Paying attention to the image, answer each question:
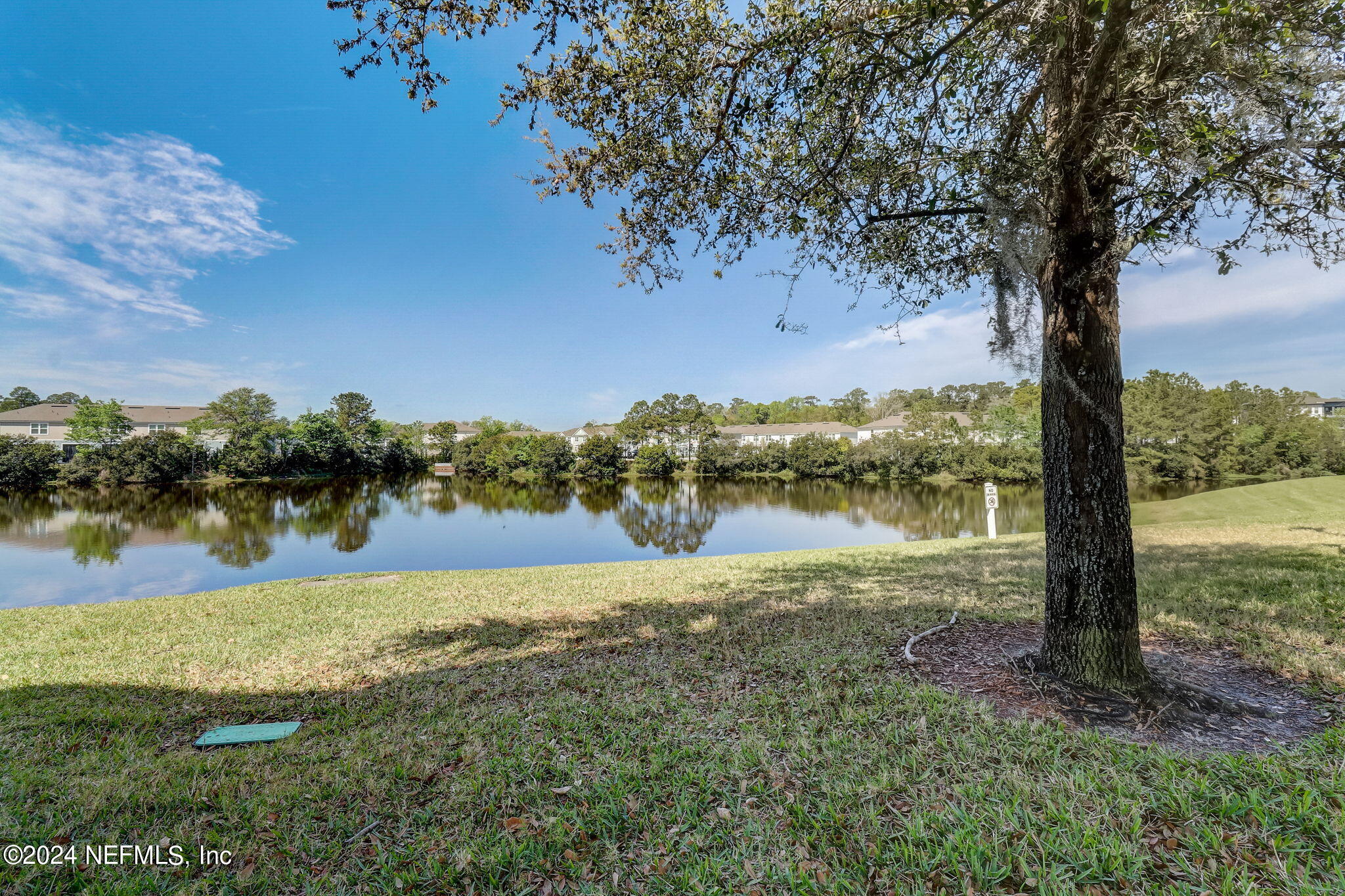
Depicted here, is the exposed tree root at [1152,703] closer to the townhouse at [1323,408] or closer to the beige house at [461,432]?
the townhouse at [1323,408]

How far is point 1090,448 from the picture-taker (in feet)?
9.02

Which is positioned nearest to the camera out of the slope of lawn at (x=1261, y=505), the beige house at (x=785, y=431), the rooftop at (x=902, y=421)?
the slope of lawn at (x=1261, y=505)

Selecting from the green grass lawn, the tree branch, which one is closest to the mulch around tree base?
the green grass lawn

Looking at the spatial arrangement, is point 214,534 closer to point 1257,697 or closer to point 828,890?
point 828,890

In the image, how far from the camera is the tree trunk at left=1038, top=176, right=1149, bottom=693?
2.74m

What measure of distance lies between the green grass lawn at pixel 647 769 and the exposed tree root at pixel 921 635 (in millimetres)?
163

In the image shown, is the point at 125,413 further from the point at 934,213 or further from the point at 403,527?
the point at 934,213

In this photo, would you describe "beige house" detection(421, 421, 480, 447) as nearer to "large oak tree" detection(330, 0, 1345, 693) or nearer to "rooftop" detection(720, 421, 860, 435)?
"rooftop" detection(720, 421, 860, 435)

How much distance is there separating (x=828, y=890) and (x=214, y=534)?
22.8 metres

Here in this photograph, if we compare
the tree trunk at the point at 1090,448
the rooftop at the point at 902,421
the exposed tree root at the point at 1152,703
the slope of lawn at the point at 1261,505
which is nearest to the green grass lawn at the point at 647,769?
the exposed tree root at the point at 1152,703

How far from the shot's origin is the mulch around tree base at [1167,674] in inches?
93.5

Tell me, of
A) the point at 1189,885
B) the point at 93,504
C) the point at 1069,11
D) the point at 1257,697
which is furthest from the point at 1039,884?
the point at 93,504

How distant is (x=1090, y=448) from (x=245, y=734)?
16.3 feet

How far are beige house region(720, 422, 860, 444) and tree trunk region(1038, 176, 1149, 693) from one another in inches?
2234
